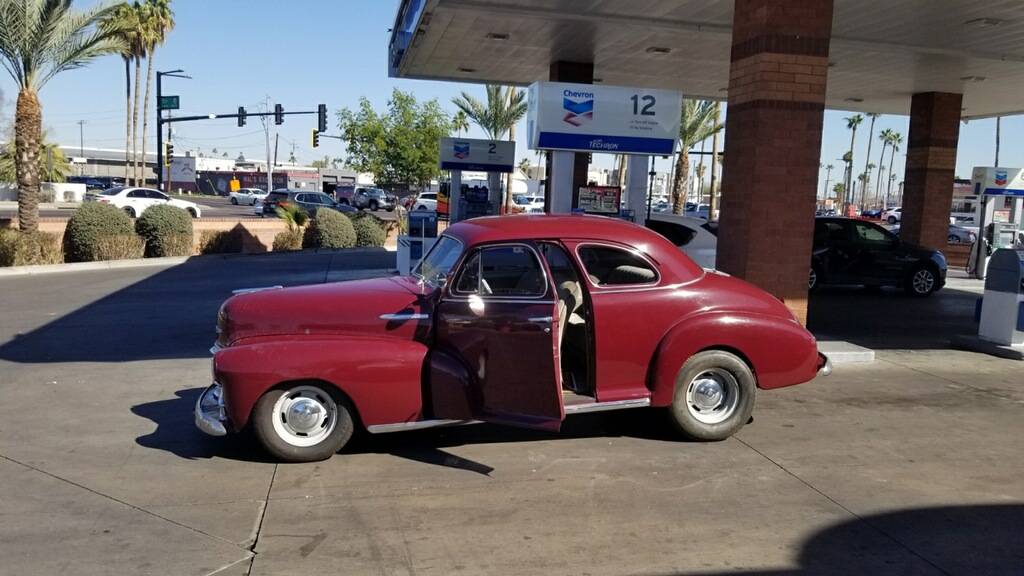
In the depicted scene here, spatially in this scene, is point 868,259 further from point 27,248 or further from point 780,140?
point 27,248

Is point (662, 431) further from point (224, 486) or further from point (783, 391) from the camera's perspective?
point (224, 486)

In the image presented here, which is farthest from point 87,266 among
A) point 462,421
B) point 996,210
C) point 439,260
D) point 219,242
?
point 996,210

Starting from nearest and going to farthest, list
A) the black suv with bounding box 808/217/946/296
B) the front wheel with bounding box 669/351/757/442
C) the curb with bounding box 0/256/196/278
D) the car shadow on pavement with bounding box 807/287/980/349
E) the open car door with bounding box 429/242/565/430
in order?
1. the open car door with bounding box 429/242/565/430
2. the front wheel with bounding box 669/351/757/442
3. the car shadow on pavement with bounding box 807/287/980/349
4. the black suv with bounding box 808/217/946/296
5. the curb with bounding box 0/256/196/278

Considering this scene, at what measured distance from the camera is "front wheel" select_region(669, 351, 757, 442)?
21.1 feet

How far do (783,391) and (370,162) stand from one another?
25171mm

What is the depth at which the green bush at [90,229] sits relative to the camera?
19.2m

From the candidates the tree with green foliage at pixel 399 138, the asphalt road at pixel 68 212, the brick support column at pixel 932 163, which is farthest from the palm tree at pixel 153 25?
the brick support column at pixel 932 163

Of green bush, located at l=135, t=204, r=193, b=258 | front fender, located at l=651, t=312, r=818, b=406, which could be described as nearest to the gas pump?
front fender, located at l=651, t=312, r=818, b=406

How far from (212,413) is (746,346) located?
4.06 meters

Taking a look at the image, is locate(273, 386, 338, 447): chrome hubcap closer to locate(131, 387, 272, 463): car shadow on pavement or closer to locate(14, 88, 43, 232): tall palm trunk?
locate(131, 387, 272, 463): car shadow on pavement

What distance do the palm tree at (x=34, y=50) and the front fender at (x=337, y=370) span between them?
54.1ft

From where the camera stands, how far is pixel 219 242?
22.1 metres

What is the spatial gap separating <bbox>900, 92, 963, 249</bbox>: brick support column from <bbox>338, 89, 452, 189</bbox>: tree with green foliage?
16717 millimetres

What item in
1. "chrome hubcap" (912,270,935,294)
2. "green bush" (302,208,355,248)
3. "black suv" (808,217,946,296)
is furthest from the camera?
"green bush" (302,208,355,248)
